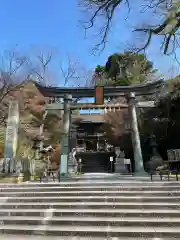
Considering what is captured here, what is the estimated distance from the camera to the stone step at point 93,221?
16.1ft

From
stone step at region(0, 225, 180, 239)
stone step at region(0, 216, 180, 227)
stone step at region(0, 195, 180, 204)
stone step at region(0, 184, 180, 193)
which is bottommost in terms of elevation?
stone step at region(0, 225, 180, 239)

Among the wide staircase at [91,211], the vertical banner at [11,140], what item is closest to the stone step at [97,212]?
the wide staircase at [91,211]

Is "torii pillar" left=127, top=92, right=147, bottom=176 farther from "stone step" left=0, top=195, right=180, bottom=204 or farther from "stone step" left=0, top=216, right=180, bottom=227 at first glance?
"stone step" left=0, top=216, right=180, bottom=227

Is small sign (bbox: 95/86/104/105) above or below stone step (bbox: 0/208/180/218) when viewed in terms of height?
above

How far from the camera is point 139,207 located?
18.5 ft

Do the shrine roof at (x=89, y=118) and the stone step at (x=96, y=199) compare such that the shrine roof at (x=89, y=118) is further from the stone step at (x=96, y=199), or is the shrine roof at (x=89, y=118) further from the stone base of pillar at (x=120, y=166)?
the stone step at (x=96, y=199)

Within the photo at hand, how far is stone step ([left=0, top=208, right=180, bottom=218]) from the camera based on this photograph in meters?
5.24

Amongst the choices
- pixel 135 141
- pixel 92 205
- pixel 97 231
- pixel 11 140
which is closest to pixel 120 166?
pixel 135 141

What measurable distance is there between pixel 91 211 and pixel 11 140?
6758mm

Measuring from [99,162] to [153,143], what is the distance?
9.14m

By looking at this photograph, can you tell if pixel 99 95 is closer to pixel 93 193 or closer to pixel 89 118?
pixel 93 193

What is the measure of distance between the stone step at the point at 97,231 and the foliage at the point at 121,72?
23.5 meters

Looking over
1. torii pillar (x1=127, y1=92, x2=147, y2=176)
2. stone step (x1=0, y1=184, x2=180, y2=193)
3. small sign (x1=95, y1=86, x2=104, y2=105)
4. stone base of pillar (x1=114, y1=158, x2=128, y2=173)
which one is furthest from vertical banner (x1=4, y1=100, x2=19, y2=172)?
stone base of pillar (x1=114, y1=158, x2=128, y2=173)

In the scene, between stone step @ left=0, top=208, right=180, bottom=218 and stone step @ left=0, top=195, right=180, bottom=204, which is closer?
stone step @ left=0, top=208, right=180, bottom=218
